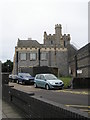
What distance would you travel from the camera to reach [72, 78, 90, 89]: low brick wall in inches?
933

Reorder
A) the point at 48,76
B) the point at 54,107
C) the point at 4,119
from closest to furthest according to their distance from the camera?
the point at 54,107 < the point at 4,119 < the point at 48,76

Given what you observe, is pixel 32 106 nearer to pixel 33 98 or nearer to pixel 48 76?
pixel 33 98

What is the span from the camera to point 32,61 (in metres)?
64.9

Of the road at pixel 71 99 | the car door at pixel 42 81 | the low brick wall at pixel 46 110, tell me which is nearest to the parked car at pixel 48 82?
the car door at pixel 42 81

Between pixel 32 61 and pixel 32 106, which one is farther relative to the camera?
pixel 32 61

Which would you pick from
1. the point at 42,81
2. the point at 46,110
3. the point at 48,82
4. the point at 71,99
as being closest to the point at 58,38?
the point at 42,81

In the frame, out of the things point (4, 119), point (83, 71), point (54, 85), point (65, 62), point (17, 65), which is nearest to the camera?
point (4, 119)

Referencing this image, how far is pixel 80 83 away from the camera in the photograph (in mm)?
24078

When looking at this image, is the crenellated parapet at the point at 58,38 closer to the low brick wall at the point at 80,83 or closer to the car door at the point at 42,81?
the car door at the point at 42,81

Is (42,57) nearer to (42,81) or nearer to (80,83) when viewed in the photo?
(42,81)

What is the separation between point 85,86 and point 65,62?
1732 inches

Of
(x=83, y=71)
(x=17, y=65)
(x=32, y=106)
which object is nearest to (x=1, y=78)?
(x=32, y=106)

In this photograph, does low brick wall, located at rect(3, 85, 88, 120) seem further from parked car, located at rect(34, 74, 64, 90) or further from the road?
parked car, located at rect(34, 74, 64, 90)

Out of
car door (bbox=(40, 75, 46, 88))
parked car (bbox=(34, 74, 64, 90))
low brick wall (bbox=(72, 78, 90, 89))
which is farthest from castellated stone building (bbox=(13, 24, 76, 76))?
low brick wall (bbox=(72, 78, 90, 89))
